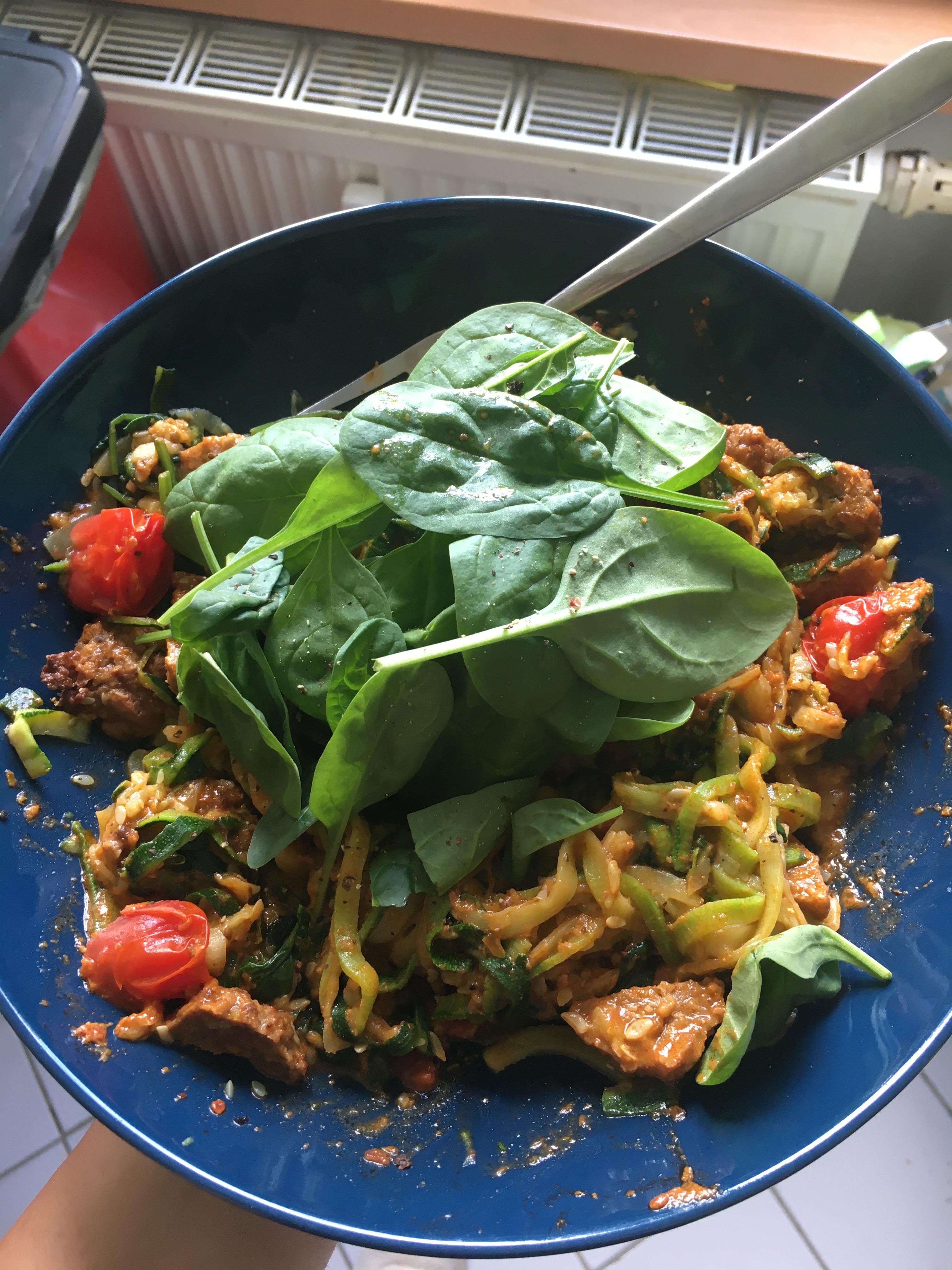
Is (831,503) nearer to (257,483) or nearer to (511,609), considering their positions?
(511,609)

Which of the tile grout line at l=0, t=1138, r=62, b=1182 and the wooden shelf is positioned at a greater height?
the wooden shelf

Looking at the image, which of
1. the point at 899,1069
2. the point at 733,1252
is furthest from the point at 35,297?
the point at 733,1252

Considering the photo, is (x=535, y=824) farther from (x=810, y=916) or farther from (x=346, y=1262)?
(x=346, y=1262)

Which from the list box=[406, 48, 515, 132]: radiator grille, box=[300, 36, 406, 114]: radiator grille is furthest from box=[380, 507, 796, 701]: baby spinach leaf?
box=[300, 36, 406, 114]: radiator grille

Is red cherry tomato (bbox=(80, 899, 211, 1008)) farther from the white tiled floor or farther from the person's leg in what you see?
the white tiled floor

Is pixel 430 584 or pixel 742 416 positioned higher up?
pixel 742 416

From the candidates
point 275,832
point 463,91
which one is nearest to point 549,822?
point 275,832
